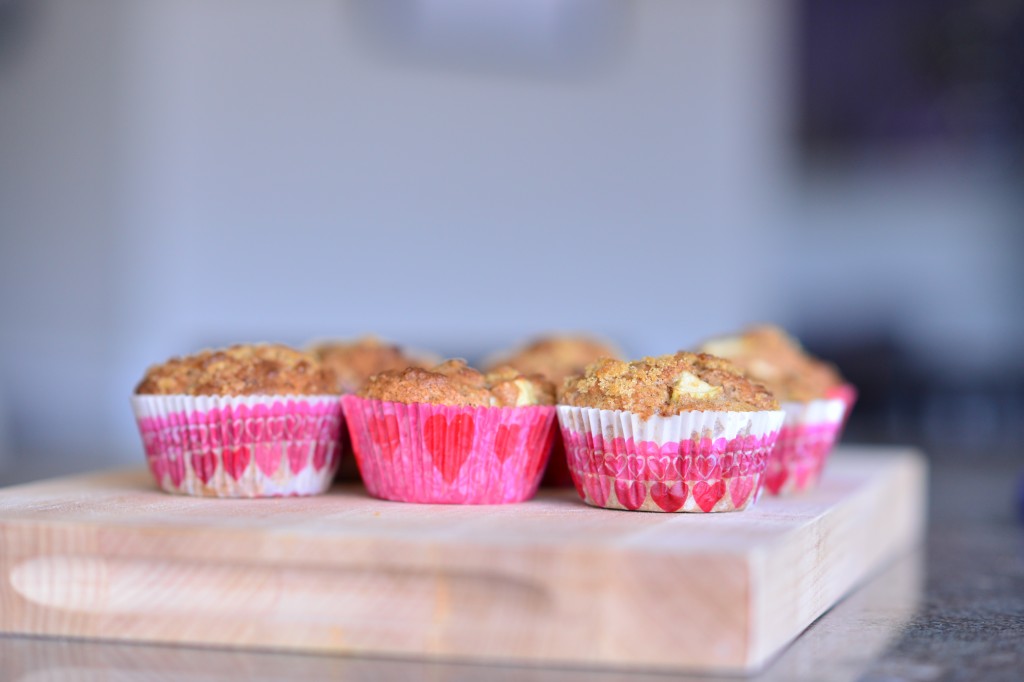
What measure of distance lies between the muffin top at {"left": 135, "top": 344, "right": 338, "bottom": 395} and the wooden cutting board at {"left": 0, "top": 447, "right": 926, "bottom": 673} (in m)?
0.25

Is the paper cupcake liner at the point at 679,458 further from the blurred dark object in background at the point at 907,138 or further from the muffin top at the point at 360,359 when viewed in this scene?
the blurred dark object in background at the point at 907,138

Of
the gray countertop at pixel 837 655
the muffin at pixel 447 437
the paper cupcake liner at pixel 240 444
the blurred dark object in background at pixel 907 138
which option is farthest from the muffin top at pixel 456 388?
the blurred dark object in background at pixel 907 138

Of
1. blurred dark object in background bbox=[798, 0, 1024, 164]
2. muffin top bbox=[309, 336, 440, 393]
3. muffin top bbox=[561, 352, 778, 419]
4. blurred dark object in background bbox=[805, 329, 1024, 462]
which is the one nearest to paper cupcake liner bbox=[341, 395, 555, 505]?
muffin top bbox=[561, 352, 778, 419]

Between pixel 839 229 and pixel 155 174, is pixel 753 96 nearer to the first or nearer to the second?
pixel 839 229

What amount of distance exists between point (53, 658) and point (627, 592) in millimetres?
565

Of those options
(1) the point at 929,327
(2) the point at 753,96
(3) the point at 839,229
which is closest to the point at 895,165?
(3) the point at 839,229

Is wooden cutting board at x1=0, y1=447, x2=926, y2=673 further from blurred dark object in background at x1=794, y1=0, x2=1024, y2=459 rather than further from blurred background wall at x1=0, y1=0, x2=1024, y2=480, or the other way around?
blurred dark object in background at x1=794, y1=0, x2=1024, y2=459

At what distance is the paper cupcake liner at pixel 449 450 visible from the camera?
58.4 inches

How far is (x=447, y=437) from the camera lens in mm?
A: 1487

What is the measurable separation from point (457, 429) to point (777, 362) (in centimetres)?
65

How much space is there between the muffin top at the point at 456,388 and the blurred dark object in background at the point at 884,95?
667 centimetres

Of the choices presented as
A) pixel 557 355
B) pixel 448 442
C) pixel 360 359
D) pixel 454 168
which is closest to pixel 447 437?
pixel 448 442

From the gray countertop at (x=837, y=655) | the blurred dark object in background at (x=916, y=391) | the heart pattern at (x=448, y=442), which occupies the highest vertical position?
the heart pattern at (x=448, y=442)

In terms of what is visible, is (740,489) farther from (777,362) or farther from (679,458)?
(777,362)
